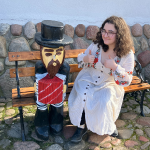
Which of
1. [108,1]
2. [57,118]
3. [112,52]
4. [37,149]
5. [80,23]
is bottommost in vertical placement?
[37,149]

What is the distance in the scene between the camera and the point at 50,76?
220 centimetres

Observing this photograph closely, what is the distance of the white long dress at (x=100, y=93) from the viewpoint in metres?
2.21

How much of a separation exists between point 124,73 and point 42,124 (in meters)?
1.16

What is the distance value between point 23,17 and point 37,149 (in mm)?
1979

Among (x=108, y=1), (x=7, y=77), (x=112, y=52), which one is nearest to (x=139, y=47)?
(x=108, y=1)

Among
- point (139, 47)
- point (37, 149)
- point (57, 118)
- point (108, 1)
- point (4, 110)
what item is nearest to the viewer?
point (37, 149)

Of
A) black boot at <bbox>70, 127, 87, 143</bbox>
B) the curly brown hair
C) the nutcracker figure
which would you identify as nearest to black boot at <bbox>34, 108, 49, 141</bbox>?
the nutcracker figure

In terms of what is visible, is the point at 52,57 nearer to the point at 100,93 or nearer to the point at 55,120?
the point at 100,93

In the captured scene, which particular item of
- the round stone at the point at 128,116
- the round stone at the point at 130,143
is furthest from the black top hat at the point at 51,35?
the round stone at the point at 128,116

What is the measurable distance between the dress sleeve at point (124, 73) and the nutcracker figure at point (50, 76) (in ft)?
1.91

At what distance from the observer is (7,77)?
319cm

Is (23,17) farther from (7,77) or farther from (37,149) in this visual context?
(37,149)

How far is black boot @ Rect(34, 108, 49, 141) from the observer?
2.42 metres

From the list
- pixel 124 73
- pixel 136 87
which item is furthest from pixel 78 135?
pixel 136 87
